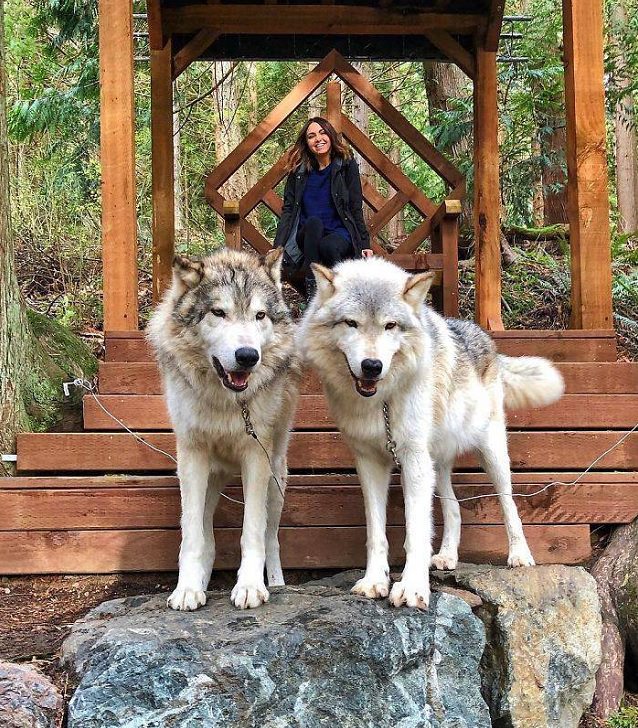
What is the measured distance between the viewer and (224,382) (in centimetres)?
312

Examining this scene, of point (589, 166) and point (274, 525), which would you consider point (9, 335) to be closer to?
point (274, 525)

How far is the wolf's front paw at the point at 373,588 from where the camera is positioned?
10.4 ft

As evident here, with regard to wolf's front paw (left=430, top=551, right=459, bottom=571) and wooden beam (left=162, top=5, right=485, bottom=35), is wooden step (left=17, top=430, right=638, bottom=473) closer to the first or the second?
wolf's front paw (left=430, top=551, right=459, bottom=571)

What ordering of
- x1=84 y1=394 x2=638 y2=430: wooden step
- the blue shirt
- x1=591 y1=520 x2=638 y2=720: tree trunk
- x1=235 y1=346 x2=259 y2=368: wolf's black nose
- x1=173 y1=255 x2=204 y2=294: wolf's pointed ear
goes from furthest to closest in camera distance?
the blue shirt < x1=84 y1=394 x2=638 y2=430: wooden step < x1=591 y1=520 x2=638 y2=720: tree trunk < x1=173 y1=255 x2=204 y2=294: wolf's pointed ear < x1=235 y1=346 x2=259 y2=368: wolf's black nose

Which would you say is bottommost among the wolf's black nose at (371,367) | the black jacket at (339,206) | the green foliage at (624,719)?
the green foliage at (624,719)

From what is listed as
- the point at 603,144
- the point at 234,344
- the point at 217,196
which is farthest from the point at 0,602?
the point at 603,144

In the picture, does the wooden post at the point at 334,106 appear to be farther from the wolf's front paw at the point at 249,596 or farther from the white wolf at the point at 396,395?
the wolf's front paw at the point at 249,596

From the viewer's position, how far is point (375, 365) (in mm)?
3020

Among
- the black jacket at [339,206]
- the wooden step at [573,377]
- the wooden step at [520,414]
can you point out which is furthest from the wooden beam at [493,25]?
the wooden step at [520,414]

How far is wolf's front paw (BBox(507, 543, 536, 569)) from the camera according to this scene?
3.72 m

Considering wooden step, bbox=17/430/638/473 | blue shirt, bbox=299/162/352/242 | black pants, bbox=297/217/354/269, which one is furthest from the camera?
blue shirt, bbox=299/162/352/242

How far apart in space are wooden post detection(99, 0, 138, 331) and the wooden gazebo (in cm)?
1

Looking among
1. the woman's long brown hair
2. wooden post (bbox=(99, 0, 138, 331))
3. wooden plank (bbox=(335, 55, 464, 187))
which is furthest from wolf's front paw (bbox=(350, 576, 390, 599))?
wooden plank (bbox=(335, 55, 464, 187))

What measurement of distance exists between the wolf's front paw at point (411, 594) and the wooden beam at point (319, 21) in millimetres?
6112
